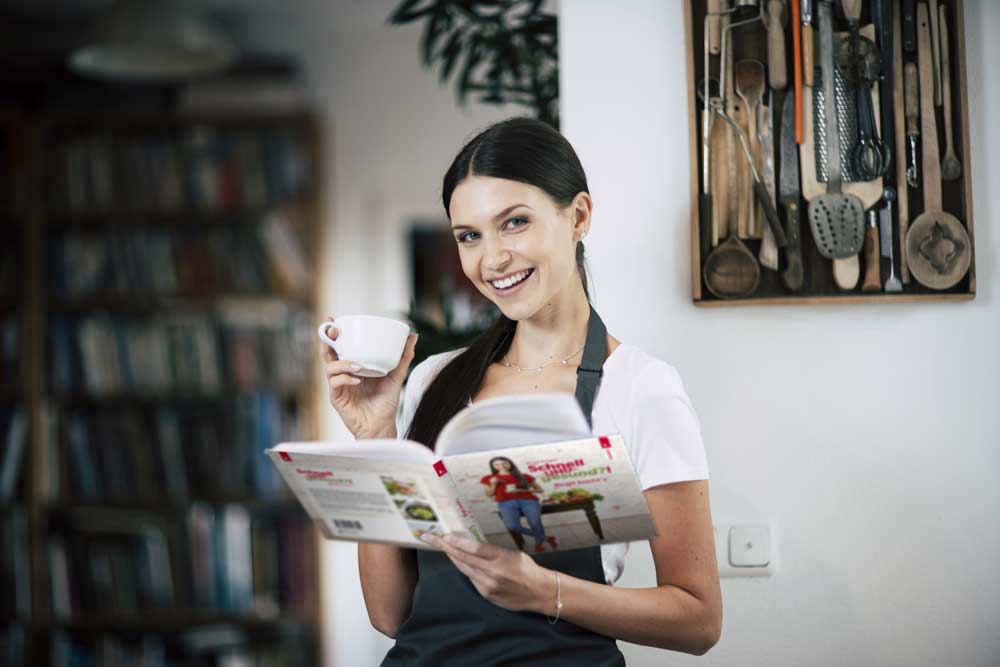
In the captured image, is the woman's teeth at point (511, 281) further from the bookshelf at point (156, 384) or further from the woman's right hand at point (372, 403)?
the bookshelf at point (156, 384)

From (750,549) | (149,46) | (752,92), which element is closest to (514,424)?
(750,549)

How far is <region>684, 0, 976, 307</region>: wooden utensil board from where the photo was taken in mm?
1341

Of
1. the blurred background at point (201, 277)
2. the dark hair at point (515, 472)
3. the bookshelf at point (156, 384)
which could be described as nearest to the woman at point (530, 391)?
the dark hair at point (515, 472)

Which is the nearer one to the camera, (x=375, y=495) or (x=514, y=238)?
(x=375, y=495)

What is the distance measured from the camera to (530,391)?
1.24 meters

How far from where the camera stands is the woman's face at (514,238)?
3.80 ft

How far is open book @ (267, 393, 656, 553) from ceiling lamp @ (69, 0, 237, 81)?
209 centimetres

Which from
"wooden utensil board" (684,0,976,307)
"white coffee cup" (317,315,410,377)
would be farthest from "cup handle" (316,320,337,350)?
"wooden utensil board" (684,0,976,307)

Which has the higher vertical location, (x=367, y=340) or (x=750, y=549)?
(x=367, y=340)

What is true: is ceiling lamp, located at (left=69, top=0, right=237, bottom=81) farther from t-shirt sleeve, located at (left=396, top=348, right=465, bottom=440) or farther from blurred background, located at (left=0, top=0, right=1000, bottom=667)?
t-shirt sleeve, located at (left=396, top=348, right=465, bottom=440)

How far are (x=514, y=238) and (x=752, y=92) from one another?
474mm

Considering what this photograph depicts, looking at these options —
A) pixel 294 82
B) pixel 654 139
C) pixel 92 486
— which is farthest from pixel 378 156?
pixel 654 139

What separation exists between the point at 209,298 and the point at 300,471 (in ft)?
7.85

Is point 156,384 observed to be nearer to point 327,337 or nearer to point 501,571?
point 327,337
